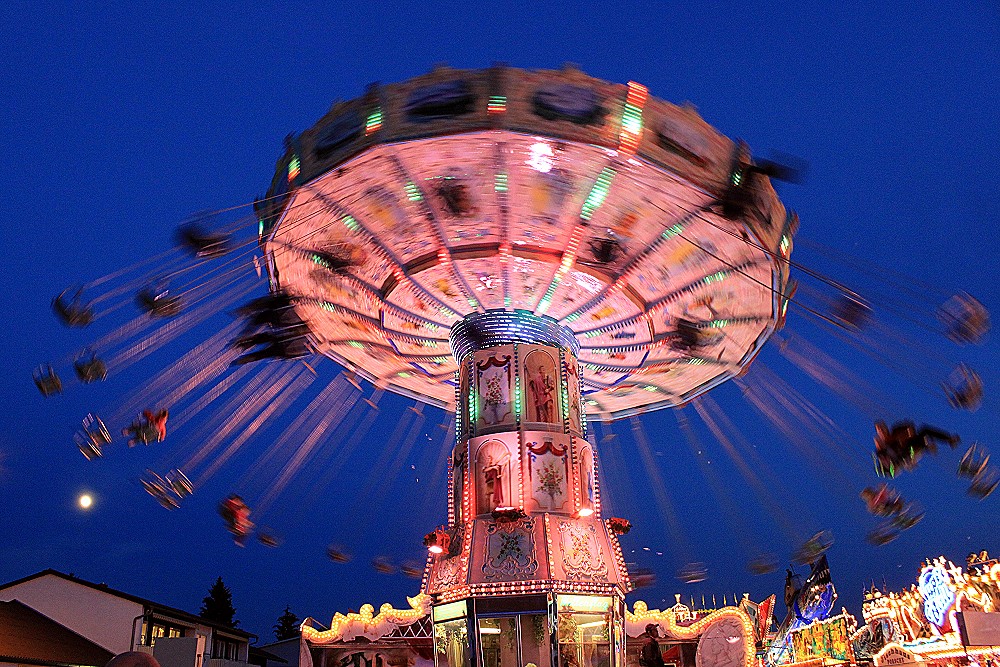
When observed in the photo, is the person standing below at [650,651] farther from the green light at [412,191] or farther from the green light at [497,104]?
the green light at [497,104]

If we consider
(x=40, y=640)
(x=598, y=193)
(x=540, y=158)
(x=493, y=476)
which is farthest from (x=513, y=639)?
(x=40, y=640)

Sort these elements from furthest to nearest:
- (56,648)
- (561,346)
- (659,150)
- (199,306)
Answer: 1. (56,648)
2. (561,346)
3. (199,306)
4. (659,150)

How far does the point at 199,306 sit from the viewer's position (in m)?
18.5

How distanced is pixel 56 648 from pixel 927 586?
21417mm

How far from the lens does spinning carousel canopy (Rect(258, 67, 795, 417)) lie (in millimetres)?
13461

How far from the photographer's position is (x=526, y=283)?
64.1 ft

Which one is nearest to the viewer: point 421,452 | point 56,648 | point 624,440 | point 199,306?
point 199,306

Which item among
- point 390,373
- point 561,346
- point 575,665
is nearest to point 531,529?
point 575,665

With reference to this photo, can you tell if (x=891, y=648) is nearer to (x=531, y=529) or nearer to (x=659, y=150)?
(x=531, y=529)

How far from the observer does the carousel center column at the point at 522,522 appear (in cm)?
Result: 1714

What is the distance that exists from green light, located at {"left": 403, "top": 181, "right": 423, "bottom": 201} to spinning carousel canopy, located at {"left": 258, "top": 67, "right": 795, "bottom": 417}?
0.04 metres

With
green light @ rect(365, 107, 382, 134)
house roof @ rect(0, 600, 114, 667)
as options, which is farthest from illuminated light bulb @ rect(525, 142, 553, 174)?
house roof @ rect(0, 600, 114, 667)

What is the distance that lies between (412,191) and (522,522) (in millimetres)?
7151

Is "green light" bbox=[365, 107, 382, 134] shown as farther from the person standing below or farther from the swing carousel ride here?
the person standing below
